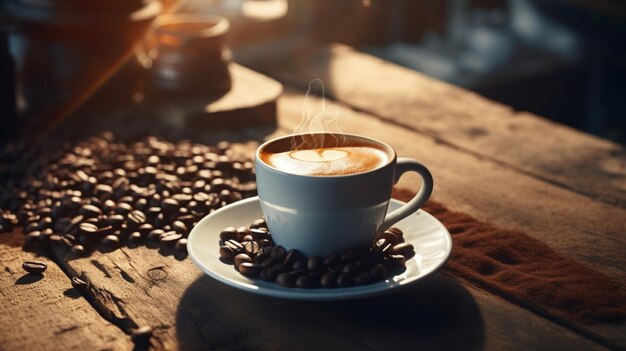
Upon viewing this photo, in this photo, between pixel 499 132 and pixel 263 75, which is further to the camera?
pixel 263 75

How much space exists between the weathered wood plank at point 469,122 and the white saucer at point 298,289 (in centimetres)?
57

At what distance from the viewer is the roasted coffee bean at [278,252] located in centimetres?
112

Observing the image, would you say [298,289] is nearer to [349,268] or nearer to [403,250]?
[349,268]

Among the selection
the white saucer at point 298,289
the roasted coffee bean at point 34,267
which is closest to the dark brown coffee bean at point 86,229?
the roasted coffee bean at point 34,267

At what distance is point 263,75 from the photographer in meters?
2.39

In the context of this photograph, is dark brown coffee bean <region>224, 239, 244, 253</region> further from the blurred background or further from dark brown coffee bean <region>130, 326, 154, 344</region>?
the blurred background

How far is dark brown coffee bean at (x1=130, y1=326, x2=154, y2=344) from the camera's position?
40.2 inches

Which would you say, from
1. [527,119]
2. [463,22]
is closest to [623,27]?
[463,22]

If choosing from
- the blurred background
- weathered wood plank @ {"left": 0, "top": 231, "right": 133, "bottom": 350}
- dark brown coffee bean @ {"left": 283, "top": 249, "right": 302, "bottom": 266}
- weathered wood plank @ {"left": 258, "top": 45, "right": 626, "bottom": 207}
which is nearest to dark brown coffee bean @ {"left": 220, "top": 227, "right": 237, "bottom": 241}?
dark brown coffee bean @ {"left": 283, "top": 249, "right": 302, "bottom": 266}

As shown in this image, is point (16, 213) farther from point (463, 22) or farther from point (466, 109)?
point (463, 22)

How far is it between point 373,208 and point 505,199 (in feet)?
1.75

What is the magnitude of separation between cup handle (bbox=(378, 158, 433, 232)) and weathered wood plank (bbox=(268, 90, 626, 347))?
30 centimetres

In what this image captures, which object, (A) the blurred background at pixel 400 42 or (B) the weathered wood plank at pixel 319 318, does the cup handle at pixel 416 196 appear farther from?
(A) the blurred background at pixel 400 42

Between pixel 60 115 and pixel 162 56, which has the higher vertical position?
pixel 162 56
